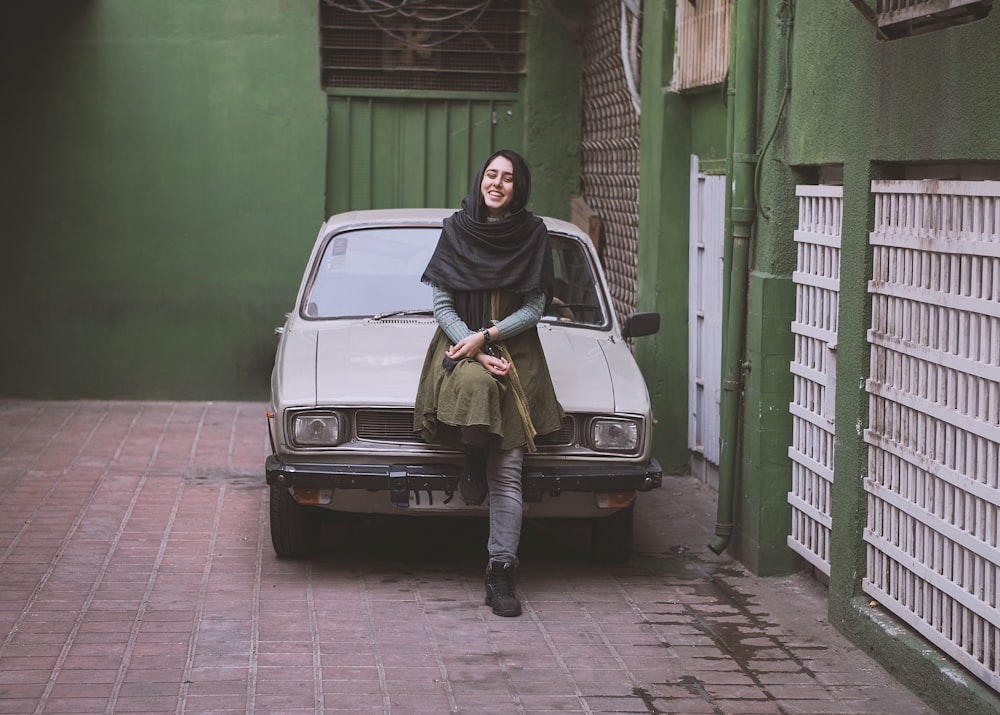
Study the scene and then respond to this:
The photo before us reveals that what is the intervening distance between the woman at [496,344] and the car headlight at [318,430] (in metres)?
0.40

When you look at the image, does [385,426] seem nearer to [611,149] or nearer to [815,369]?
[815,369]

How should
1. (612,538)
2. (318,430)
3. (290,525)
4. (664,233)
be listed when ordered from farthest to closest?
1. (664,233)
2. (612,538)
3. (290,525)
4. (318,430)

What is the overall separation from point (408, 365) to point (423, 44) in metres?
6.14

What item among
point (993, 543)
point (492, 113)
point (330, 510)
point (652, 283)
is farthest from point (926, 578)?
point (492, 113)

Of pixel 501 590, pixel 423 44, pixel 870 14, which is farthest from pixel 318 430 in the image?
pixel 423 44

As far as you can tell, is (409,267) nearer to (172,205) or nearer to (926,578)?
(926,578)

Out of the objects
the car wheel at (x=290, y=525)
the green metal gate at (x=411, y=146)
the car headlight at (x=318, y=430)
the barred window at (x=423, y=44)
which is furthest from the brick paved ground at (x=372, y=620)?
the barred window at (x=423, y=44)

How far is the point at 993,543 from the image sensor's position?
5281mm

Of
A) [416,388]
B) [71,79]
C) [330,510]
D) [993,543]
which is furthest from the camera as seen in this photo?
[71,79]

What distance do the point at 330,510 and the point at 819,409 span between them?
255 centimetres

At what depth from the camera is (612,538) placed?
7895 mm

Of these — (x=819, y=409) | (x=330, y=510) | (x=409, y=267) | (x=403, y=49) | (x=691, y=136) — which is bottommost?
(x=330, y=510)

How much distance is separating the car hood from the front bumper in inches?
11.5

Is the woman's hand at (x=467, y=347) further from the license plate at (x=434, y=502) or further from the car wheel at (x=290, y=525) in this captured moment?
the car wheel at (x=290, y=525)
